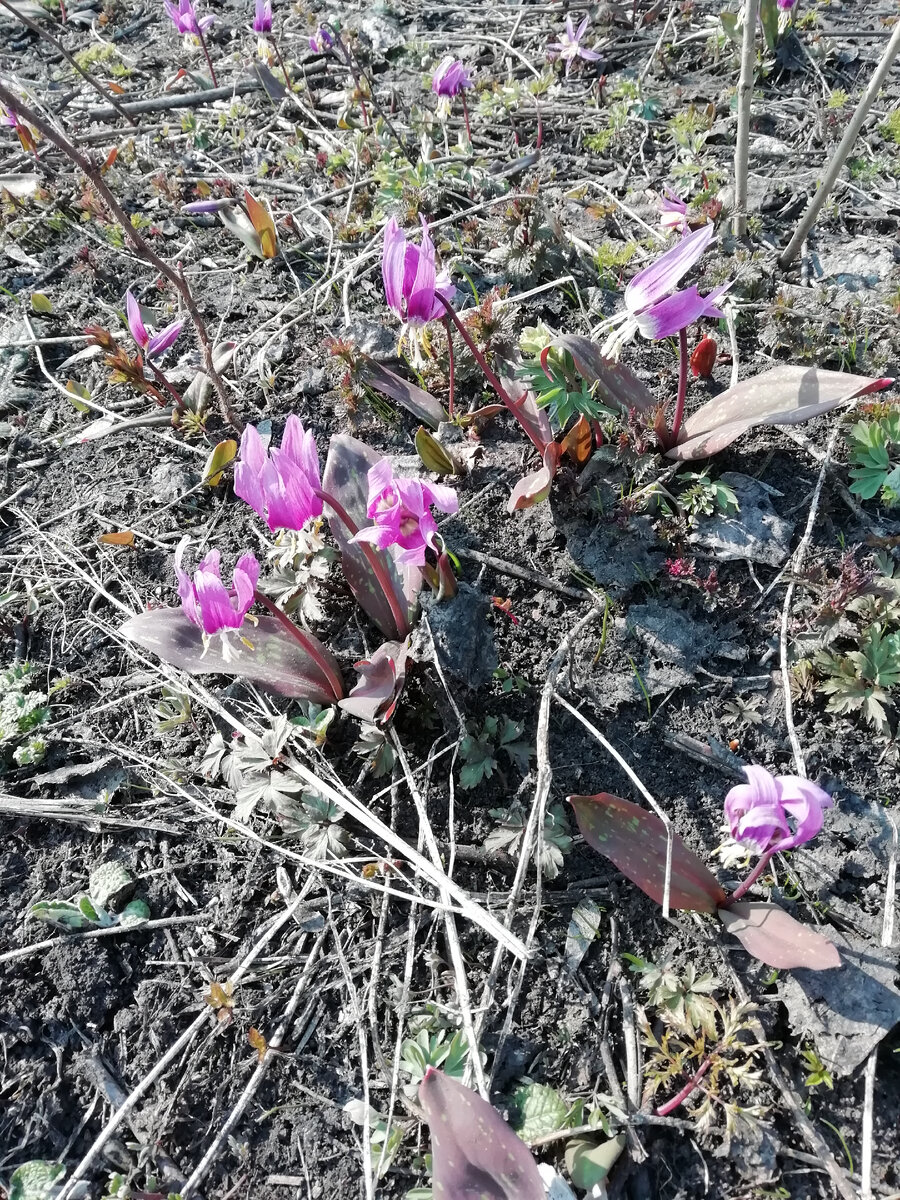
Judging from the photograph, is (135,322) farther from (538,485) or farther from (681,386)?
(681,386)

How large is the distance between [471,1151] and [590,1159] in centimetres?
28

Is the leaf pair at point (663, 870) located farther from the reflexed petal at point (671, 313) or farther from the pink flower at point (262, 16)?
the pink flower at point (262, 16)

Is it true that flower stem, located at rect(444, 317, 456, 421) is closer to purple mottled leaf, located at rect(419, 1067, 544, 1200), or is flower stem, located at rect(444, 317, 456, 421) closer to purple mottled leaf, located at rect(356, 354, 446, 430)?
purple mottled leaf, located at rect(356, 354, 446, 430)

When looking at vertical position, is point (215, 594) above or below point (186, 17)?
below

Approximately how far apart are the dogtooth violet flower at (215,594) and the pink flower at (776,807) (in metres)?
1.23

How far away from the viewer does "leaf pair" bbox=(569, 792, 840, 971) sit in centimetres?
171

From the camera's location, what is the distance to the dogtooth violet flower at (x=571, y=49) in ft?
12.8

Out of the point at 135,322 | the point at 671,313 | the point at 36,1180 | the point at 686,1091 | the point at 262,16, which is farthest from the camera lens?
the point at 262,16

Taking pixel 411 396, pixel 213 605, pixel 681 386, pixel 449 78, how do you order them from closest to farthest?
pixel 213 605
pixel 681 386
pixel 411 396
pixel 449 78

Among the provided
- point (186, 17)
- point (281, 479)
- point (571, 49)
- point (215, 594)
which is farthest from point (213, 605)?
point (186, 17)

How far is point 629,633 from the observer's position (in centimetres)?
227

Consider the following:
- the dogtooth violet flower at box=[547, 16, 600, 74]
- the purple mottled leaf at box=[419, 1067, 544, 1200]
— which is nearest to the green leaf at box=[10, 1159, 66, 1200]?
the purple mottled leaf at box=[419, 1067, 544, 1200]

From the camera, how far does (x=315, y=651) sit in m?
2.14

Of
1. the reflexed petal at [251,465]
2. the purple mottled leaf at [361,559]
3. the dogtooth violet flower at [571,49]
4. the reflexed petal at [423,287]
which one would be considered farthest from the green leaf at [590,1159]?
the dogtooth violet flower at [571,49]
